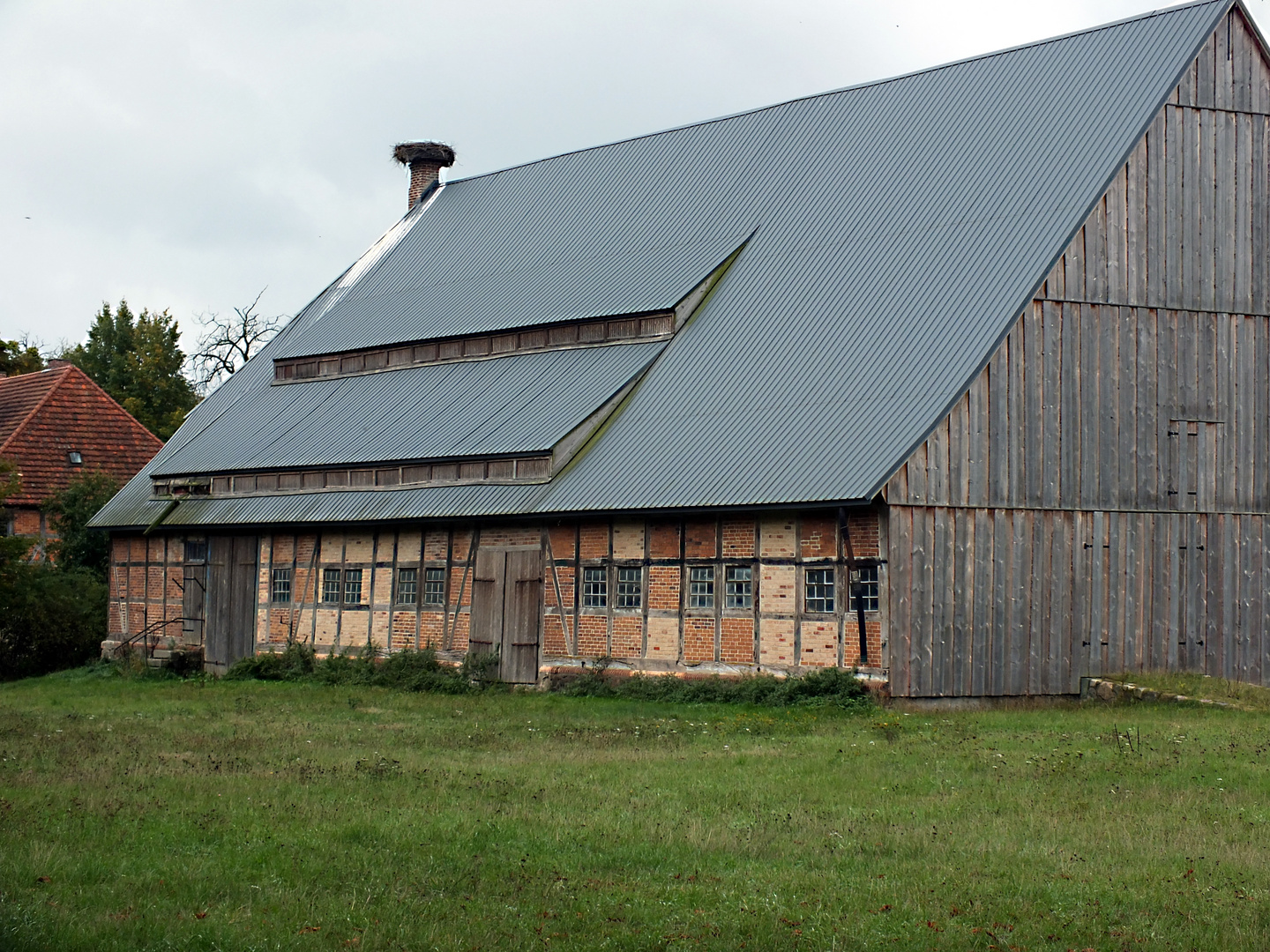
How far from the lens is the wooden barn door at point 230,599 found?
3297cm

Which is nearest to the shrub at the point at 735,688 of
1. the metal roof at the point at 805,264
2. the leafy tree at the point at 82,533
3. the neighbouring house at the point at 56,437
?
the metal roof at the point at 805,264

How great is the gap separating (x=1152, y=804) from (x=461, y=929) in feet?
23.8

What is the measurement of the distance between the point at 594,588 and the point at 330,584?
7139mm

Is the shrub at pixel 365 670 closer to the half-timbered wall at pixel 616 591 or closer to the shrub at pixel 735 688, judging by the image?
the half-timbered wall at pixel 616 591

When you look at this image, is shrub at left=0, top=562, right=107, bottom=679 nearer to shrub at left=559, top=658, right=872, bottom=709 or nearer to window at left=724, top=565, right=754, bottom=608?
shrub at left=559, top=658, right=872, bottom=709

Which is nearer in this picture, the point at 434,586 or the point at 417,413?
the point at 434,586

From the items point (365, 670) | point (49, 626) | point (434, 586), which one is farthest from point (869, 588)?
point (49, 626)

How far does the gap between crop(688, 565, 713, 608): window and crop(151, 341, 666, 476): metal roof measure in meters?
3.96

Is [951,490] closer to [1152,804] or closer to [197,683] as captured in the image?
[1152,804]

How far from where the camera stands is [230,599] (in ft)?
110

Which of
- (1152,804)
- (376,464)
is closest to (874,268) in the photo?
(376,464)

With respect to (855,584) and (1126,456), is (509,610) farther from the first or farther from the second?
(1126,456)

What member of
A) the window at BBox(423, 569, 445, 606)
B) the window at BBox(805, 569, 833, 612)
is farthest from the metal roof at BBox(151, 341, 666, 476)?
the window at BBox(805, 569, 833, 612)

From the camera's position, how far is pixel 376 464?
30625mm
